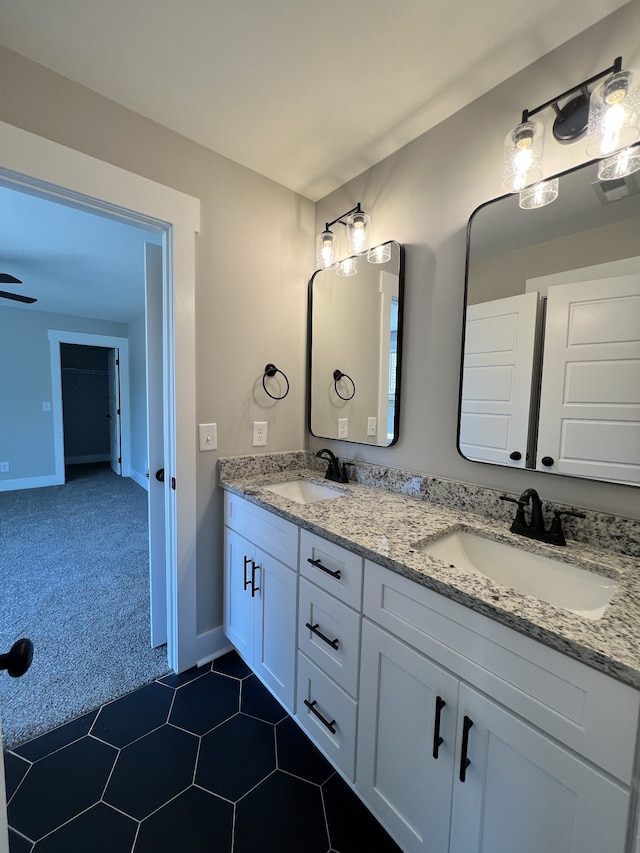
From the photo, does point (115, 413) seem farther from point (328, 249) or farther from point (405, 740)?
point (405, 740)

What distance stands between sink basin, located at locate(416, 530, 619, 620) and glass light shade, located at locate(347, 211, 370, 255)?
1340 mm

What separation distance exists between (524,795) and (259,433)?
5.06ft

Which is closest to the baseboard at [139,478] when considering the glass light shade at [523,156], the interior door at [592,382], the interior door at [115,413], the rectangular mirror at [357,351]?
the interior door at [115,413]

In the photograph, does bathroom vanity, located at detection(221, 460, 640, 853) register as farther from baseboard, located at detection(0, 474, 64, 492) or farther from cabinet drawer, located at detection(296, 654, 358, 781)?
baseboard, located at detection(0, 474, 64, 492)

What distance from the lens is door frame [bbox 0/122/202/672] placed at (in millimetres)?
1184

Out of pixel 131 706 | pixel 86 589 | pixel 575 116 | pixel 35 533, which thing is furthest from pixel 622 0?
pixel 35 533

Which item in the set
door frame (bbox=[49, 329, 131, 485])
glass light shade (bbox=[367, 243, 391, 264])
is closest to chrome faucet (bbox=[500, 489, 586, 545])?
glass light shade (bbox=[367, 243, 391, 264])

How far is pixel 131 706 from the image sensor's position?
58.4 inches

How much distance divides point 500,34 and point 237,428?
1.70m

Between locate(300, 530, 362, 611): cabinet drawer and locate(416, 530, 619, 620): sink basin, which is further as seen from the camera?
locate(300, 530, 362, 611): cabinet drawer

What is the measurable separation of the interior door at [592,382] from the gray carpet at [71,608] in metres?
2.02

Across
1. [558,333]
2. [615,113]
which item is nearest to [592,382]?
[558,333]

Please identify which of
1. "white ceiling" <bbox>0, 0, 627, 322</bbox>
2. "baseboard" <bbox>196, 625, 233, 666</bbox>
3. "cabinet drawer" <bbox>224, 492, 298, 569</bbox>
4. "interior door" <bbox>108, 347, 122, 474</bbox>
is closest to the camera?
"white ceiling" <bbox>0, 0, 627, 322</bbox>

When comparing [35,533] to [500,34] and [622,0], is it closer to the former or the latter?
[500,34]
